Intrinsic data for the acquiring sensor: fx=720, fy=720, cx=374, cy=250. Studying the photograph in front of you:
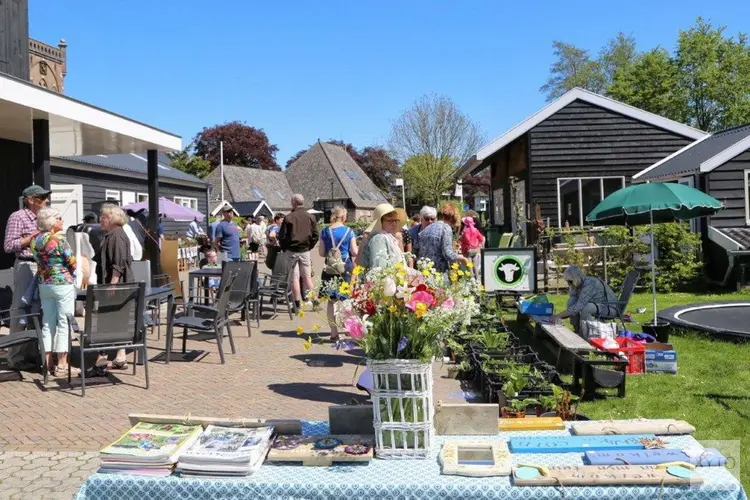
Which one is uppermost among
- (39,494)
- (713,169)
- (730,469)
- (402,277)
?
(713,169)

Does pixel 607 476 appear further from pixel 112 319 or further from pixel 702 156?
pixel 702 156

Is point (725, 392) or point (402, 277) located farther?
point (725, 392)

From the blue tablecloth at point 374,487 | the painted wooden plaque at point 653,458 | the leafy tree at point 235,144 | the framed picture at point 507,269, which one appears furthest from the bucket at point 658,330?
the leafy tree at point 235,144

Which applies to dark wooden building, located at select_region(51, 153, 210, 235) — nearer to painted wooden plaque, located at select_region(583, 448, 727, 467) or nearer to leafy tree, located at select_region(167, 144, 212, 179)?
painted wooden plaque, located at select_region(583, 448, 727, 467)

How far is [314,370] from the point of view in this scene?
7781 mm

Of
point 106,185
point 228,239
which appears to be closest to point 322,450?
point 228,239

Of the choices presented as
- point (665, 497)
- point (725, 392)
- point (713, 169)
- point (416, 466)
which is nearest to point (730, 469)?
point (665, 497)

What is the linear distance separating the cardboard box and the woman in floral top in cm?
589

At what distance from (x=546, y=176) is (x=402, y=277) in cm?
1875

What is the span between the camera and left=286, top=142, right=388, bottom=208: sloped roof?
60000 mm

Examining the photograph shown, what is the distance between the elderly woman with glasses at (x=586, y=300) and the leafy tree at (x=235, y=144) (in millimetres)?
68390

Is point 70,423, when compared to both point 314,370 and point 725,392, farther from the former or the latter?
point 725,392

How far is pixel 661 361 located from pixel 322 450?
18.1 ft

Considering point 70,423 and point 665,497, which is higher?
point 665,497
